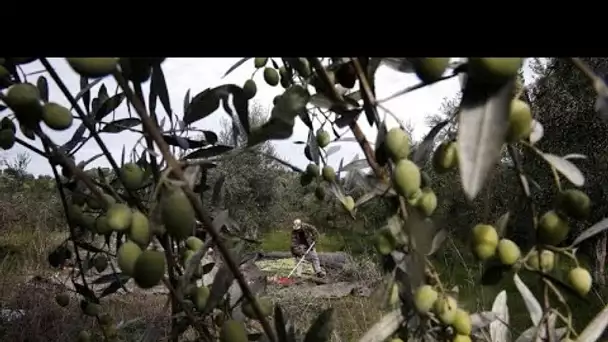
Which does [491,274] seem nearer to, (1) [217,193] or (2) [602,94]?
(2) [602,94]

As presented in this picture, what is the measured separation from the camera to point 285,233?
35.8 ft

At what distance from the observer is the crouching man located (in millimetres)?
6914

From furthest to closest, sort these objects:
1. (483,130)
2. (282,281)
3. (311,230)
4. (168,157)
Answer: (311,230), (282,281), (168,157), (483,130)

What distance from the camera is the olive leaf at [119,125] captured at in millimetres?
760

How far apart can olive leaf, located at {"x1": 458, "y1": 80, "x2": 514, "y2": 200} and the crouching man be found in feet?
21.6

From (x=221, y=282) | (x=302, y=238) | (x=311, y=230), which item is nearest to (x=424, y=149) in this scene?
(x=221, y=282)

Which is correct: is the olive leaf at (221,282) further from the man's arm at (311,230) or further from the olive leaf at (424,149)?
the man's arm at (311,230)

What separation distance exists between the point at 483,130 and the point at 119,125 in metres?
0.58

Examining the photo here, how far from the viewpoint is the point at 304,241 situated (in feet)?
24.3

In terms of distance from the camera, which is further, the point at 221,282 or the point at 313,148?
the point at 313,148

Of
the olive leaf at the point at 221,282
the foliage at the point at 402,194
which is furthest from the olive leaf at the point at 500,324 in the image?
the olive leaf at the point at 221,282
